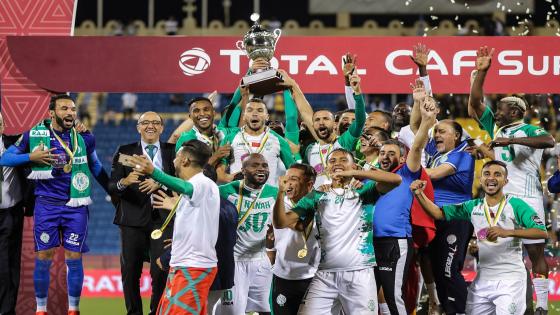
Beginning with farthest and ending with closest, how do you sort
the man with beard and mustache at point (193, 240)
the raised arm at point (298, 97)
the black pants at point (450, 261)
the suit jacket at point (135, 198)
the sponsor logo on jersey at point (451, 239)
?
the raised arm at point (298, 97) < the suit jacket at point (135, 198) < the sponsor logo on jersey at point (451, 239) < the black pants at point (450, 261) < the man with beard and mustache at point (193, 240)

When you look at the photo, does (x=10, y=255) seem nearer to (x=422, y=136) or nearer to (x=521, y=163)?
(x=422, y=136)

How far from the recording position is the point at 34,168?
29.5 feet

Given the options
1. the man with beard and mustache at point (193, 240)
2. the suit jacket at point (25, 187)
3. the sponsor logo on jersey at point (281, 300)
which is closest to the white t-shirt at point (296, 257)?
the sponsor logo on jersey at point (281, 300)

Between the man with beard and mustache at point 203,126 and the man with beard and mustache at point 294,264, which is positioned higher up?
the man with beard and mustache at point 203,126

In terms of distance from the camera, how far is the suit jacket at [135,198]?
8.95m

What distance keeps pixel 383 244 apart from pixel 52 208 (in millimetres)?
2968

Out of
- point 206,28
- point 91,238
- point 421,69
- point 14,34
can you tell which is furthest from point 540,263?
point 206,28

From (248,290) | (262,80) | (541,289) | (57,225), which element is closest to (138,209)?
(57,225)

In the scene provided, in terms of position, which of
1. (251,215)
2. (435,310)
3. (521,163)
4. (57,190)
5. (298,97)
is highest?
(298,97)

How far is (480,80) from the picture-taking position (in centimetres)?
892

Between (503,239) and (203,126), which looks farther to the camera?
(203,126)

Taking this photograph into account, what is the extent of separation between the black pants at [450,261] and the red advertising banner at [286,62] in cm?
178

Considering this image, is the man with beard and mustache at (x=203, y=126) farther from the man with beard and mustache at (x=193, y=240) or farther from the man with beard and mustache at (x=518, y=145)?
the man with beard and mustache at (x=518, y=145)

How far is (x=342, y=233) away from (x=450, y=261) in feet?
4.54
